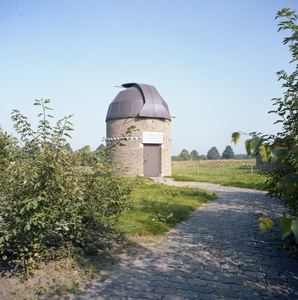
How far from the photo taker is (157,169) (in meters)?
23.1

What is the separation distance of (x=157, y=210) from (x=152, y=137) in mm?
13348

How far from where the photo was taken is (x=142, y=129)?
2228cm

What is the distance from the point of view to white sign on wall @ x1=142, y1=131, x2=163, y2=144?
876 inches

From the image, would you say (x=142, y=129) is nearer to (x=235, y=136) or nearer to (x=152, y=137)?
(x=152, y=137)

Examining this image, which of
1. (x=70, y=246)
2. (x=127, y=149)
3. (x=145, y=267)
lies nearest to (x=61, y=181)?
(x=70, y=246)

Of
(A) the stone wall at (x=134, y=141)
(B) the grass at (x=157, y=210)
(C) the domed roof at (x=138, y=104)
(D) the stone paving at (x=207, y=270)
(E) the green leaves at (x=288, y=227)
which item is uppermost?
(C) the domed roof at (x=138, y=104)

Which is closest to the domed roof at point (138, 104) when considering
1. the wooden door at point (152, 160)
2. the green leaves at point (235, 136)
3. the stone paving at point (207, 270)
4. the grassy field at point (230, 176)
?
the wooden door at point (152, 160)

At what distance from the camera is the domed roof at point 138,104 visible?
22.2m

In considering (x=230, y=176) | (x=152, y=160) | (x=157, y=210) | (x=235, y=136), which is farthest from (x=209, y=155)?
(x=235, y=136)

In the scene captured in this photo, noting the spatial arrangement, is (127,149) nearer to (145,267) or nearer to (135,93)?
(135,93)

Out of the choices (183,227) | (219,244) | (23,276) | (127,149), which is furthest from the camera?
(127,149)

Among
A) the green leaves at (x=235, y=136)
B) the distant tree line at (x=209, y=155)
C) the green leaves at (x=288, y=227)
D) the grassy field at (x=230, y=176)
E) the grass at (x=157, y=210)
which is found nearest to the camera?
the green leaves at (x=288, y=227)

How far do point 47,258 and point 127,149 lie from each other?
17391mm

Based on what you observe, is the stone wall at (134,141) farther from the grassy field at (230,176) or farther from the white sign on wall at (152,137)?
the grassy field at (230,176)
